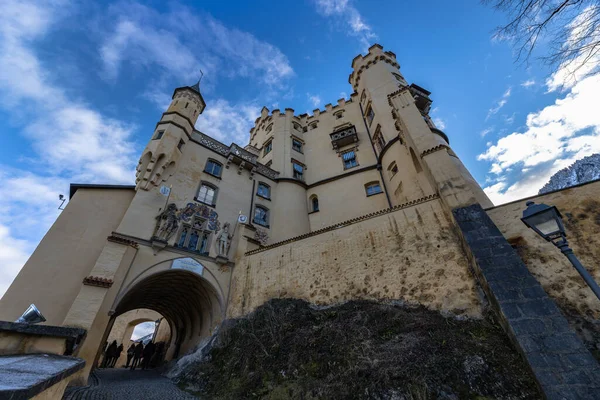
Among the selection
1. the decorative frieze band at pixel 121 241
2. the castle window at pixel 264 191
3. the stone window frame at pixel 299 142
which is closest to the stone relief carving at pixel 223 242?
the decorative frieze band at pixel 121 241

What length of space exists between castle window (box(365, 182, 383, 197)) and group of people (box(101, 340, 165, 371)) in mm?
16929

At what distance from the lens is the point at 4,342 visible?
366 cm

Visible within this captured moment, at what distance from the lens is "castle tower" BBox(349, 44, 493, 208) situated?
9.48m

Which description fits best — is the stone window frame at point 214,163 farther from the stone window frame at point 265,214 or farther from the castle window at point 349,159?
the castle window at point 349,159

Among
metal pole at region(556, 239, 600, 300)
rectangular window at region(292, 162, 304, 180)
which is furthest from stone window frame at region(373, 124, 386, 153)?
metal pole at region(556, 239, 600, 300)

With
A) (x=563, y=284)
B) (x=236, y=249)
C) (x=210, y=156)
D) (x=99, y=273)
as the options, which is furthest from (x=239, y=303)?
(x=563, y=284)

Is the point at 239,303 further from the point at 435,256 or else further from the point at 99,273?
the point at 435,256

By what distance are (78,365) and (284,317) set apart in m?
6.79

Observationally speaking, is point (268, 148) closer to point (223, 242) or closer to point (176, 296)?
point (223, 242)

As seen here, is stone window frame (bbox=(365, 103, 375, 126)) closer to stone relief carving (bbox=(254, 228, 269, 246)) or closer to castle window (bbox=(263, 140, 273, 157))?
castle window (bbox=(263, 140, 273, 157))

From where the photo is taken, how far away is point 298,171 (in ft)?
70.5

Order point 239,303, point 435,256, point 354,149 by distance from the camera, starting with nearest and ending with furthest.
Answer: point 435,256
point 239,303
point 354,149

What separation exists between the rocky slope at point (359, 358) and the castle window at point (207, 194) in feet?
24.2

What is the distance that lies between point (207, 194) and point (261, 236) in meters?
4.07
